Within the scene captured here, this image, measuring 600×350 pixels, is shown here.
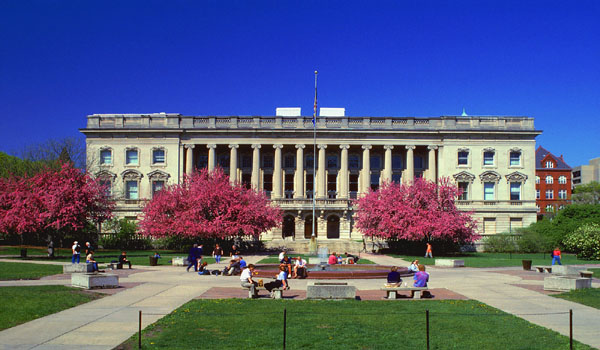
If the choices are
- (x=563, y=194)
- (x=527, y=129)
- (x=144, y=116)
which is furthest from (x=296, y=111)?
(x=563, y=194)

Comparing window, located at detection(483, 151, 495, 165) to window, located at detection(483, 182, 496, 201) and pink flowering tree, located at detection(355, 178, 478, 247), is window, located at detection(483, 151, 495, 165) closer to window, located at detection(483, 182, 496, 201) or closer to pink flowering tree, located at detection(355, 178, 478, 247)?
window, located at detection(483, 182, 496, 201)

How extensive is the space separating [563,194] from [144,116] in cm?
8168

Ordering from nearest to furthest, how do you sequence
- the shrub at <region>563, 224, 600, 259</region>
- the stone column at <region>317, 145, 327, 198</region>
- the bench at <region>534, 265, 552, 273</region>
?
the bench at <region>534, 265, 552, 273</region> → the shrub at <region>563, 224, 600, 259</region> → the stone column at <region>317, 145, 327, 198</region>

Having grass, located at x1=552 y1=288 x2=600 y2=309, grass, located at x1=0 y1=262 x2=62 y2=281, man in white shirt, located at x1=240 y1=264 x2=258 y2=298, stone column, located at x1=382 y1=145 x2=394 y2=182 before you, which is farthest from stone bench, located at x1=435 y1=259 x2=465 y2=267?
stone column, located at x1=382 y1=145 x2=394 y2=182

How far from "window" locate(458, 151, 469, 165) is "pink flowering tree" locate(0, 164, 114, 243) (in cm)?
4960

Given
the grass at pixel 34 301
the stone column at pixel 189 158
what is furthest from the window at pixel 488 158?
the grass at pixel 34 301

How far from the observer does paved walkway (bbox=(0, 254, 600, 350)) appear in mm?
15867

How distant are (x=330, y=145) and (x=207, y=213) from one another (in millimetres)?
28263

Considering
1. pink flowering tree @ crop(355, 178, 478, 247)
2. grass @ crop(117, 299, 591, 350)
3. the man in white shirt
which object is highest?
pink flowering tree @ crop(355, 178, 478, 247)

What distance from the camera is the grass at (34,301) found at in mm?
18688

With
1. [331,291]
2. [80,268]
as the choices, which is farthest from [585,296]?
[80,268]

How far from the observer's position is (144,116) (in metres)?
83.5

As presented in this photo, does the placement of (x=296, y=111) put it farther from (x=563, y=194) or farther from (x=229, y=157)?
(x=563, y=194)

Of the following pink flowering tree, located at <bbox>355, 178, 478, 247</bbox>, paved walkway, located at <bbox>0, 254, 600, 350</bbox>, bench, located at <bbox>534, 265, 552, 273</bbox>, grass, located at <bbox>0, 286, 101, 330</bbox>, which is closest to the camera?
paved walkway, located at <bbox>0, 254, 600, 350</bbox>
